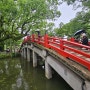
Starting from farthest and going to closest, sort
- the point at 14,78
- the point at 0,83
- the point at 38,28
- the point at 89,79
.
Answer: the point at 38,28, the point at 14,78, the point at 0,83, the point at 89,79

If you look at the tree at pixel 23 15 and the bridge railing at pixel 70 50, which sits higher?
the tree at pixel 23 15

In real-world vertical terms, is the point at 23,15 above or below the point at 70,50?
above

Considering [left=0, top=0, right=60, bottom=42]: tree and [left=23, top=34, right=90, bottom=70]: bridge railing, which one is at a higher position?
[left=0, top=0, right=60, bottom=42]: tree

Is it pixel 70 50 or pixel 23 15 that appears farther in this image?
pixel 23 15

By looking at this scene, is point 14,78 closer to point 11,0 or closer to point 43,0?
point 11,0

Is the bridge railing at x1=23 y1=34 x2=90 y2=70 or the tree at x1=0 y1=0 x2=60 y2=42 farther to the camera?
the tree at x1=0 y1=0 x2=60 y2=42

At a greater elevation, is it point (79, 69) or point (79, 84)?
point (79, 69)

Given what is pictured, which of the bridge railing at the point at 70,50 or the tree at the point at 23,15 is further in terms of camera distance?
the tree at the point at 23,15

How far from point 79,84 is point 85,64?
2.58 feet

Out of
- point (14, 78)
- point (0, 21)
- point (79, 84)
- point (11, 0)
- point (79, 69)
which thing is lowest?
point (14, 78)

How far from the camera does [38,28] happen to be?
2833 cm

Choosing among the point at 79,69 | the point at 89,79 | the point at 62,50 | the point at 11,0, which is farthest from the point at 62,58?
the point at 11,0

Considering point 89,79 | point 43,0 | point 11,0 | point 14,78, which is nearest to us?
point 89,79

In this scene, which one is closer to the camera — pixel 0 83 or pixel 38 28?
pixel 0 83
